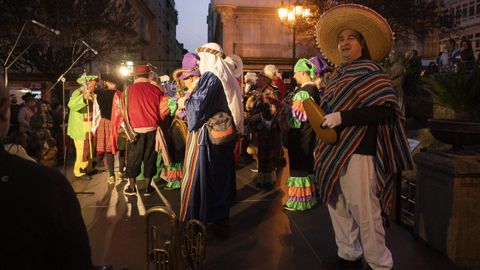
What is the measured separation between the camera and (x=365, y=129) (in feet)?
9.96

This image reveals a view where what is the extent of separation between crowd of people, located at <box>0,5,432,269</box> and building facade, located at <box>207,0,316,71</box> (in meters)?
25.0

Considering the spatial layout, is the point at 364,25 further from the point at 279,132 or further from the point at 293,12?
the point at 293,12

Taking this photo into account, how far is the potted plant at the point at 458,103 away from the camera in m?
3.46

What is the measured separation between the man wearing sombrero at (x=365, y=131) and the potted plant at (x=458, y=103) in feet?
2.43

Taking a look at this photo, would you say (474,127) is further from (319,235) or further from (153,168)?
(153,168)

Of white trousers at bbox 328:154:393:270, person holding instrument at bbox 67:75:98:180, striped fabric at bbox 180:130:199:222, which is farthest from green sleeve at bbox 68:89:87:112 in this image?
white trousers at bbox 328:154:393:270

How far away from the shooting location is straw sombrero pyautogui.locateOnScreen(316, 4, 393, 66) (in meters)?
3.07

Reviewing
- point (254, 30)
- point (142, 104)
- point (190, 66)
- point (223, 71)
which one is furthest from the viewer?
point (254, 30)

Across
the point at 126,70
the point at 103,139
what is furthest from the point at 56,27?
the point at 103,139

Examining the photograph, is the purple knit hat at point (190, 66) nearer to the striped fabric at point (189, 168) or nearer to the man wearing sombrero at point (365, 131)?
the striped fabric at point (189, 168)

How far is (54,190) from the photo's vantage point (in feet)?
3.90

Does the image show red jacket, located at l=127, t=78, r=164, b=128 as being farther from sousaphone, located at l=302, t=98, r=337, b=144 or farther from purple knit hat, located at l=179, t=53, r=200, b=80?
sousaphone, located at l=302, t=98, r=337, b=144

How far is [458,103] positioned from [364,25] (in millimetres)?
1509

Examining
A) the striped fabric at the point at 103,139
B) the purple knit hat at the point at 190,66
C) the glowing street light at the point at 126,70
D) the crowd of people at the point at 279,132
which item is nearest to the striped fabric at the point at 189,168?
the crowd of people at the point at 279,132
